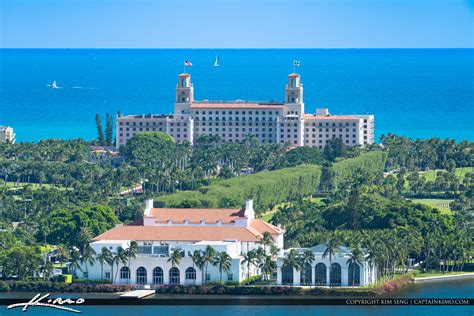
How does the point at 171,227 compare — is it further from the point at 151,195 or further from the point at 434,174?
the point at 434,174

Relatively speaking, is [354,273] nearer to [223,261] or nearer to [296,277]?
[296,277]

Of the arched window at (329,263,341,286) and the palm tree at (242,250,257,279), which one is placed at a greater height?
the palm tree at (242,250,257,279)

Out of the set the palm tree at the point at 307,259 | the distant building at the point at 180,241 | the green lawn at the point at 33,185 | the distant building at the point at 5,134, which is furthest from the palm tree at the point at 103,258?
the distant building at the point at 5,134

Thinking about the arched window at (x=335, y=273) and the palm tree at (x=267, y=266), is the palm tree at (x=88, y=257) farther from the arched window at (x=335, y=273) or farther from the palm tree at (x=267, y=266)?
the arched window at (x=335, y=273)

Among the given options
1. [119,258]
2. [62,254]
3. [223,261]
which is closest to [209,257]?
[223,261]

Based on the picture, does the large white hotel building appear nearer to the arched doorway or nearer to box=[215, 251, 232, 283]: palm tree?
the arched doorway

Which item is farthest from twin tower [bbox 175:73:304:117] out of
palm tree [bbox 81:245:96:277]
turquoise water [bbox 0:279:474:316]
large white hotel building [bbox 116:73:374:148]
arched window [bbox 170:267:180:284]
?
turquoise water [bbox 0:279:474:316]
